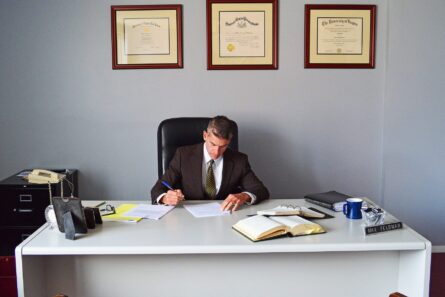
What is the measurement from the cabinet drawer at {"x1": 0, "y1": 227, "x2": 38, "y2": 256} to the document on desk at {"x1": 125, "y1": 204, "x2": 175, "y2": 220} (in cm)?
112

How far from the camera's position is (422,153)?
10.6ft

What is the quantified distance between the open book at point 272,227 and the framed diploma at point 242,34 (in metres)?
1.60

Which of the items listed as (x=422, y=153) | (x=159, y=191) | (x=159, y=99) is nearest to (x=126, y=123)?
(x=159, y=99)

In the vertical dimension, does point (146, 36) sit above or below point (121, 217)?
above

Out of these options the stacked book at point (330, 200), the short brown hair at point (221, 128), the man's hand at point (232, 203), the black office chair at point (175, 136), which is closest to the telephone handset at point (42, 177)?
the black office chair at point (175, 136)

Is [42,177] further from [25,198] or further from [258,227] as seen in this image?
[258,227]

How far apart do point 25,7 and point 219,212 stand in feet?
7.09

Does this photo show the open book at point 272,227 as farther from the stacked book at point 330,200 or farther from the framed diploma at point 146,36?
the framed diploma at point 146,36

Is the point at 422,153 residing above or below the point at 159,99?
below

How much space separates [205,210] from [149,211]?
26cm

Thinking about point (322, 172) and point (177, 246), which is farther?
point (322, 172)

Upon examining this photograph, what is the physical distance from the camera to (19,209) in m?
2.78

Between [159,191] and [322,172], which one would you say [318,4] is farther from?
[159,191]

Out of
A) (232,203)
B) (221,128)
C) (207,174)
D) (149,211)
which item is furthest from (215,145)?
(149,211)
